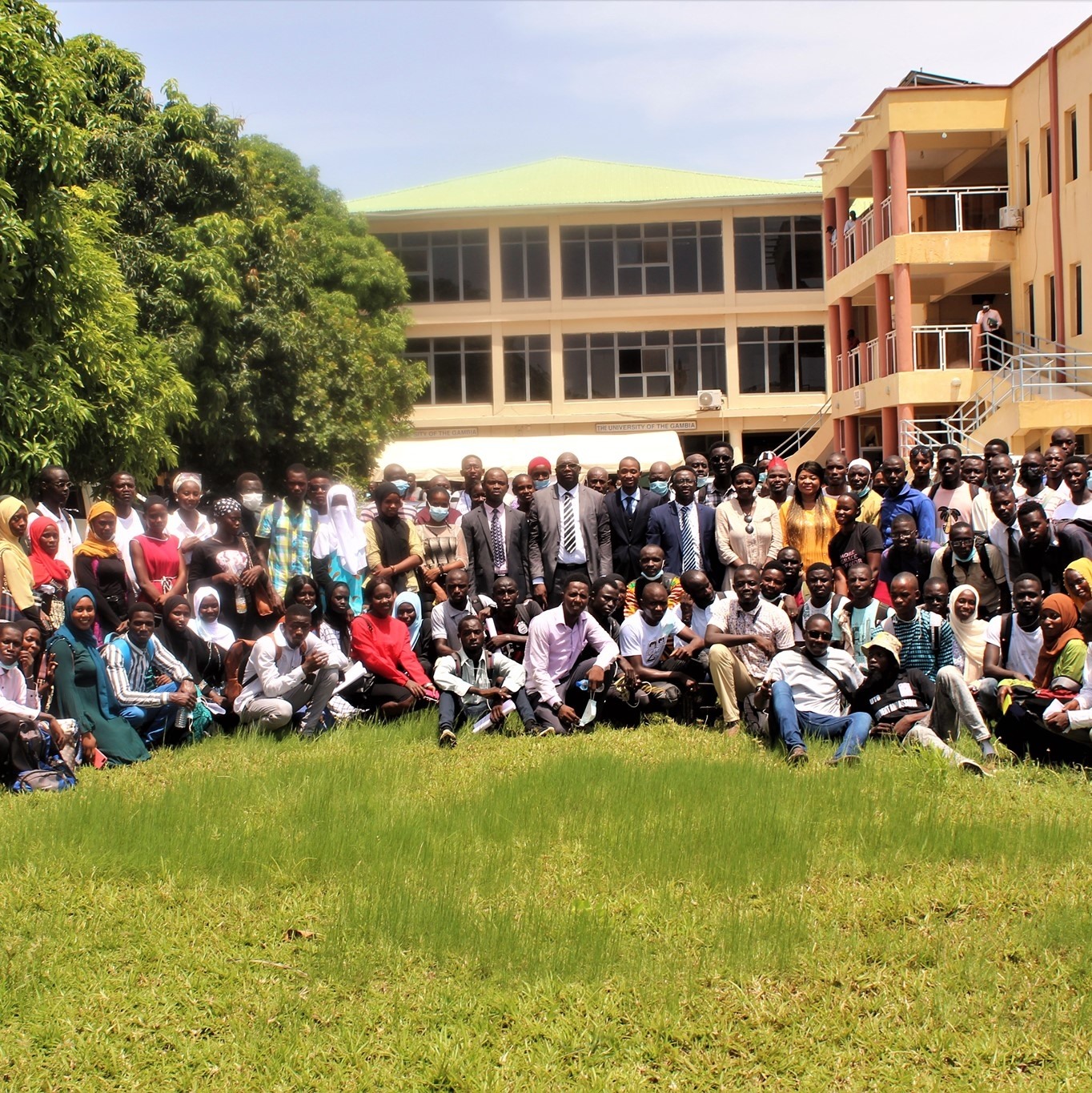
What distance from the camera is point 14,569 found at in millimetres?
9484

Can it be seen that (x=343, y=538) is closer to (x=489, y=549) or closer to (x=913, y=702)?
(x=489, y=549)

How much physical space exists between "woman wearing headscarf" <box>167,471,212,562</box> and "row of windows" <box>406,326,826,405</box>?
98.9 ft

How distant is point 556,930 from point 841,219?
2856 cm

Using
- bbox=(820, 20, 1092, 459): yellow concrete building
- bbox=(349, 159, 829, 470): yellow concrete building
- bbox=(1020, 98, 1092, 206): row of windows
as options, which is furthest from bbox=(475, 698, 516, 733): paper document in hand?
bbox=(349, 159, 829, 470): yellow concrete building

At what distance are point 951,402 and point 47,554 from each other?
20.1 meters

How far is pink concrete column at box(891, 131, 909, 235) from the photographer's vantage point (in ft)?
87.5

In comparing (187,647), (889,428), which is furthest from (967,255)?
(187,647)

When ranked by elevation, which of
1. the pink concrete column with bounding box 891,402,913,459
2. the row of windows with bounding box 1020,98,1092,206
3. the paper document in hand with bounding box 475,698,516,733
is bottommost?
the paper document in hand with bounding box 475,698,516,733

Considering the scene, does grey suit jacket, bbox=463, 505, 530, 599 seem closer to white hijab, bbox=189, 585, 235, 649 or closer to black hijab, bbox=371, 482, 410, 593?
black hijab, bbox=371, 482, 410, 593

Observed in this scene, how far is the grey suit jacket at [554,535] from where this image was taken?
11312 mm

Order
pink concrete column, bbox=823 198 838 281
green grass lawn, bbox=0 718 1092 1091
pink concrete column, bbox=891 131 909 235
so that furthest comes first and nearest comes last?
pink concrete column, bbox=823 198 838 281 → pink concrete column, bbox=891 131 909 235 → green grass lawn, bbox=0 718 1092 1091

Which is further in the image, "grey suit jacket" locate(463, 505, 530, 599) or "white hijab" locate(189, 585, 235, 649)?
"grey suit jacket" locate(463, 505, 530, 599)

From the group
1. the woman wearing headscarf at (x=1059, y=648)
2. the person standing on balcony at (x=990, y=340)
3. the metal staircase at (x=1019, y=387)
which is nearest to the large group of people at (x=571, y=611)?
the woman wearing headscarf at (x=1059, y=648)

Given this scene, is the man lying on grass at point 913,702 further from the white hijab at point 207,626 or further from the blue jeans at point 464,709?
the white hijab at point 207,626
